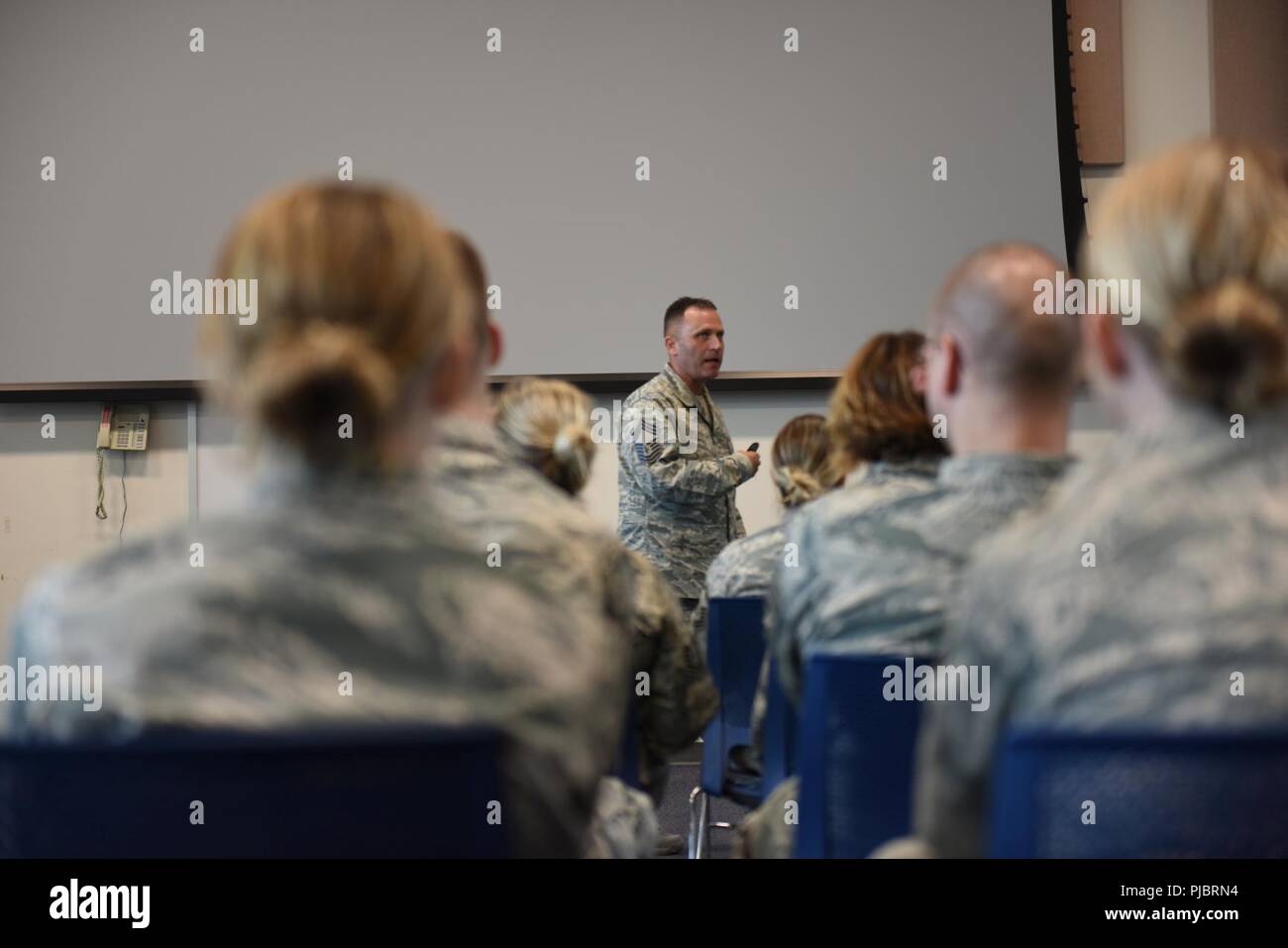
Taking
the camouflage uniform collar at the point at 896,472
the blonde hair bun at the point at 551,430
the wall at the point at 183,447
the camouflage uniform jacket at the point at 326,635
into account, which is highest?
the wall at the point at 183,447

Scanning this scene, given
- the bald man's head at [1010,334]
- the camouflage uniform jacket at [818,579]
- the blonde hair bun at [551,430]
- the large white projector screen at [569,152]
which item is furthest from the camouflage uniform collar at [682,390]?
the bald man's head at [1010,334]

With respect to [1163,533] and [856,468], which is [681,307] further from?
[1163,533]

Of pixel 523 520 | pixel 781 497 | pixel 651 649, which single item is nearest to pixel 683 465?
pixel 781 497

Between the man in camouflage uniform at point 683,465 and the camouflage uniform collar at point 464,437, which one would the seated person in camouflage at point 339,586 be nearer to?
the camouflage uniform collar at point 464,437

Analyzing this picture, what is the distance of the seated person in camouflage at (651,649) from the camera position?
78.5 inches

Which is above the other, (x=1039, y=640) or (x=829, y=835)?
(x=1039, y=640)

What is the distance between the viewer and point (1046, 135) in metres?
5.43

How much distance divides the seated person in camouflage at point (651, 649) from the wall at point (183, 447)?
11.2 ft

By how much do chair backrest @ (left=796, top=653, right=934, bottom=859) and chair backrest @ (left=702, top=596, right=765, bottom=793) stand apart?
43.3 inches

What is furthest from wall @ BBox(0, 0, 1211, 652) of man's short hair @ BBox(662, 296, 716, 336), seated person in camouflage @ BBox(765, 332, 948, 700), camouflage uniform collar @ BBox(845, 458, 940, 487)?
camouflage uniform collar @ BBox(845, 458, 940, 487)

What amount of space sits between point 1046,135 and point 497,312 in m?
2.36
